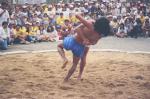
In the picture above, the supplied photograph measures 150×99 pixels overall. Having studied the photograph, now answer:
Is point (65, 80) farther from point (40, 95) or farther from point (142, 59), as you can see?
point (142, 59)

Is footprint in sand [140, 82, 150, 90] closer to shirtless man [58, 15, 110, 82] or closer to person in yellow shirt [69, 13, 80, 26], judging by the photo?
shirtless man [58, 15, 110, 82]

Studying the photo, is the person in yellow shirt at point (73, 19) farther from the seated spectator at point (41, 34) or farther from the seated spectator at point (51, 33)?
the seated spectator at point (41, 34)

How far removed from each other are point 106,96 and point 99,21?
1.19 meters

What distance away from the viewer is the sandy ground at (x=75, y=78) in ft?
17.7

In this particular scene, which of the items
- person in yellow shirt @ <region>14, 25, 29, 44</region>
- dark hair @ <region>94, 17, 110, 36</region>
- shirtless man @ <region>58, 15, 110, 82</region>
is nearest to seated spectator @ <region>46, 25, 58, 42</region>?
person in yellow shirt @ <region>14, 25, 29, 44</region>

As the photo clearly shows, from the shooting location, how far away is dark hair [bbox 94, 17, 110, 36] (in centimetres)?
532

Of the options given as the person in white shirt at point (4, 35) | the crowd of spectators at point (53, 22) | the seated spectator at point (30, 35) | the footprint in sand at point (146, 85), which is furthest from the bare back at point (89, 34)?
the seated spectator at point (30, 35)

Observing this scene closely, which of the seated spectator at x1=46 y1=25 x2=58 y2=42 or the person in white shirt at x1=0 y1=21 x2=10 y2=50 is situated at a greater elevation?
the person in white shirt at x1=0 y1=21 x2=10 y2=50

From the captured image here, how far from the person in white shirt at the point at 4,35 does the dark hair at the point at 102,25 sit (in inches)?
209

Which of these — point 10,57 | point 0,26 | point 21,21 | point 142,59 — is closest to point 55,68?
point 10,57

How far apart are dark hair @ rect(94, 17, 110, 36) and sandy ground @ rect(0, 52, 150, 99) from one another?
100cm

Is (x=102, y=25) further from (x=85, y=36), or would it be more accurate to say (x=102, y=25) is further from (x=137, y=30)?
(x=137, y=30)

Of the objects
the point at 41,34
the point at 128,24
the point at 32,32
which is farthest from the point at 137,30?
the point at 32,32

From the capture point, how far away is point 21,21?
1340 centimetres
